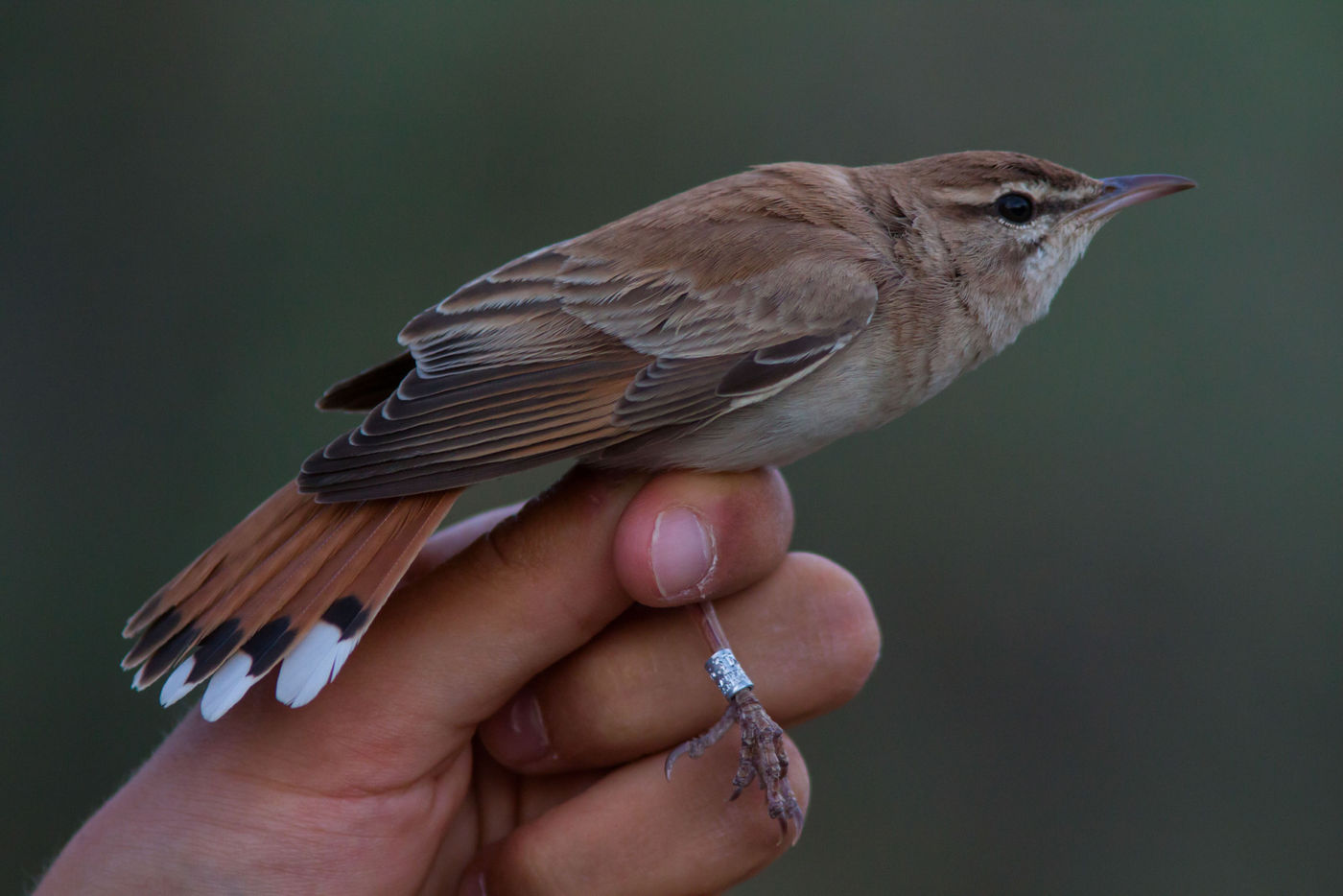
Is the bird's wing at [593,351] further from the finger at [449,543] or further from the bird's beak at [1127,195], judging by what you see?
the bird's beak at [1127,195]

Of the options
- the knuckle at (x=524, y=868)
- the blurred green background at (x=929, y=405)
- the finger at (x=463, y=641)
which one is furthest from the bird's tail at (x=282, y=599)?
the blurred green background at (x=929, y=405)

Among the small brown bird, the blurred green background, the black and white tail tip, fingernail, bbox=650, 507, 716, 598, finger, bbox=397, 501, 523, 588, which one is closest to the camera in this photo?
the black and white tail tip

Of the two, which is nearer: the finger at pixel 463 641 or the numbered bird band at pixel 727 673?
the finger at pixel 463 641

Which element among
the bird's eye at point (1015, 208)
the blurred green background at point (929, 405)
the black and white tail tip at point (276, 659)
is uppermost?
the black and white tail tip at point (276, 659)

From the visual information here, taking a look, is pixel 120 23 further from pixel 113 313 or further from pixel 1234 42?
pixel 1234 42

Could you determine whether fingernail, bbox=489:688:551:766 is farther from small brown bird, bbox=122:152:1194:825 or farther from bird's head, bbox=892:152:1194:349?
bird's head, bbox=892:152:1194:349

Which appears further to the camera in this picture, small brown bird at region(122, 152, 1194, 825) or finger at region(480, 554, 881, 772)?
finger at region(480, 554, 881, 772)

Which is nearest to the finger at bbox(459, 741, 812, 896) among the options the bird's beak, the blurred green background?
the bird's beak

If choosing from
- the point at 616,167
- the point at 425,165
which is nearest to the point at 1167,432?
the point at 616,167

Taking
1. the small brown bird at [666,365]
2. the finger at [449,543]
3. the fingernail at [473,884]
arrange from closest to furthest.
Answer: the small brown bird at [666,365] → the fingernail at [473,884] → the finger at [449,543]
